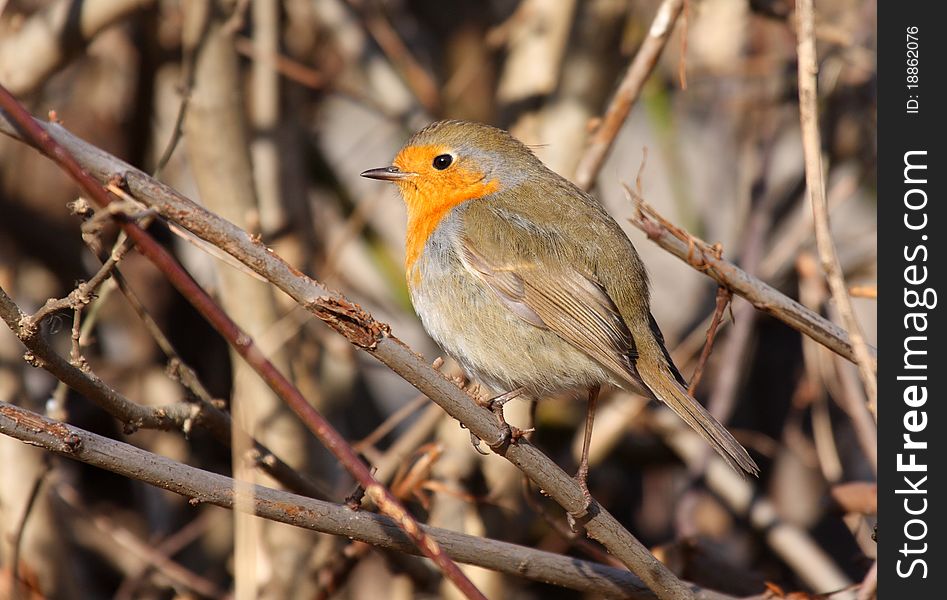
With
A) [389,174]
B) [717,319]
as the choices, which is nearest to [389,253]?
[389,174]

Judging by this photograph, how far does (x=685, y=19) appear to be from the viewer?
2.70m

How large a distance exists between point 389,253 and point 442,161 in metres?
1.18

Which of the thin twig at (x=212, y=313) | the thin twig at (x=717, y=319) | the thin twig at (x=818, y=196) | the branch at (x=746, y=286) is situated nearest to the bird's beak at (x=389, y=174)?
the branch at (x=746, y=286)

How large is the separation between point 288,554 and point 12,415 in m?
1.70

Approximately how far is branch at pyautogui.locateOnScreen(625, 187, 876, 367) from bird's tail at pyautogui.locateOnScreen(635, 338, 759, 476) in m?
0.35

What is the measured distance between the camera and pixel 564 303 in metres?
2.71

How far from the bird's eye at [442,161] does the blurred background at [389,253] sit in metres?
0.23

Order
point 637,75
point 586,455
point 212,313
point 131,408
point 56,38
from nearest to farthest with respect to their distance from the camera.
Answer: point 212,313 < point 131,408 < point 586,455 < point 637,75 < point 56,38

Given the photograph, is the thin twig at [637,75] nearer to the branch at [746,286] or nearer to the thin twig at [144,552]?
the branch at [746,286]

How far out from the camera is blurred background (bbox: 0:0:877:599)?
3.24 meters

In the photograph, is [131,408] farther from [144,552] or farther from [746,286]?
[144,552]
